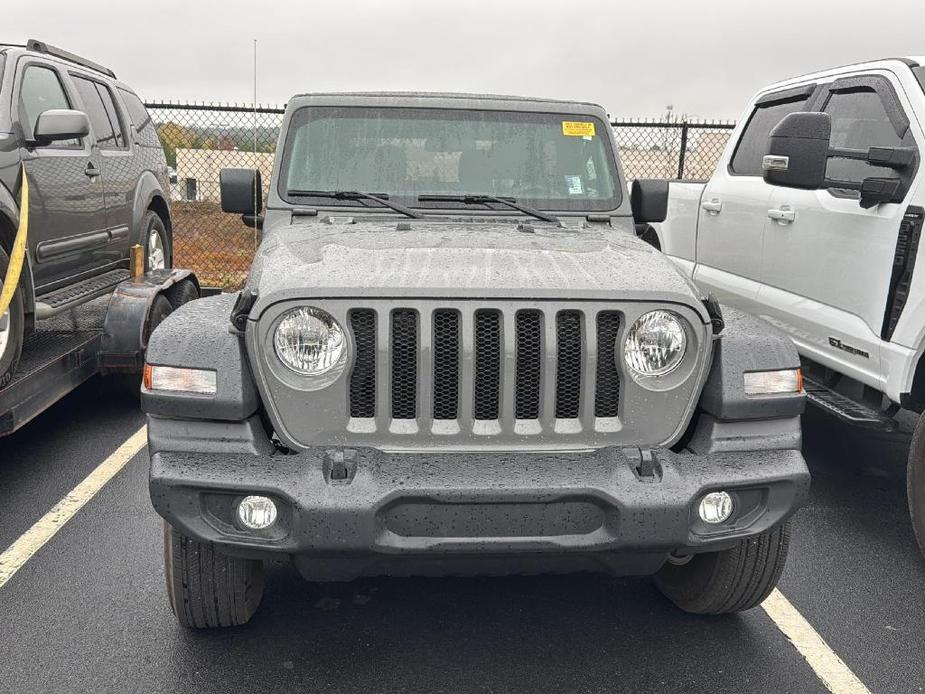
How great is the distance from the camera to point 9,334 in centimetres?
439

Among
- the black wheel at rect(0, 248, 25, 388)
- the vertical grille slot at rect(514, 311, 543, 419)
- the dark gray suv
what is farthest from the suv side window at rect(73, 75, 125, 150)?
the vertical grille slot at rect(514, 311, 543, 419)

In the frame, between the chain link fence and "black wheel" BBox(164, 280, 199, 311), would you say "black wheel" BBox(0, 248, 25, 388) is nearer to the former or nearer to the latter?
"black wheel" BBox(164, 280, 199, 311)

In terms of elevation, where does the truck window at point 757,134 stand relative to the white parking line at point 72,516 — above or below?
above

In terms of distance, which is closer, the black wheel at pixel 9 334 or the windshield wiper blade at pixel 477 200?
the windshield wiper blade at pixel 477 200

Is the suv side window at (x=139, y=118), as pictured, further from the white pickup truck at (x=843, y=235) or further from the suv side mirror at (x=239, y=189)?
the white pickup truck at (x=843, y=235)

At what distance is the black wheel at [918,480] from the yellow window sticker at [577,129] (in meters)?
2.00

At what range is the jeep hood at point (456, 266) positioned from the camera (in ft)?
9.16

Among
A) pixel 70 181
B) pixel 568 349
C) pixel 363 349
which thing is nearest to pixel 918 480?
pixel 568 349

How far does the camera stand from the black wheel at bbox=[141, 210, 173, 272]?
7.23m

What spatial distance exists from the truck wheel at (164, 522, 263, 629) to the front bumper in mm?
336

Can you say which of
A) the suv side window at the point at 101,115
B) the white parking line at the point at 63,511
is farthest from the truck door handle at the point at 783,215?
the suv side window at the point at 101,115

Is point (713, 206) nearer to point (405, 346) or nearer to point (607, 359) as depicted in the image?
point (607, 359)

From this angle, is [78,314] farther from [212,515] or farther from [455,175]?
[212,515]

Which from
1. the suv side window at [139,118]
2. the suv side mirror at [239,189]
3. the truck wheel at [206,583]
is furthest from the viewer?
the suv side window at [139,118]
